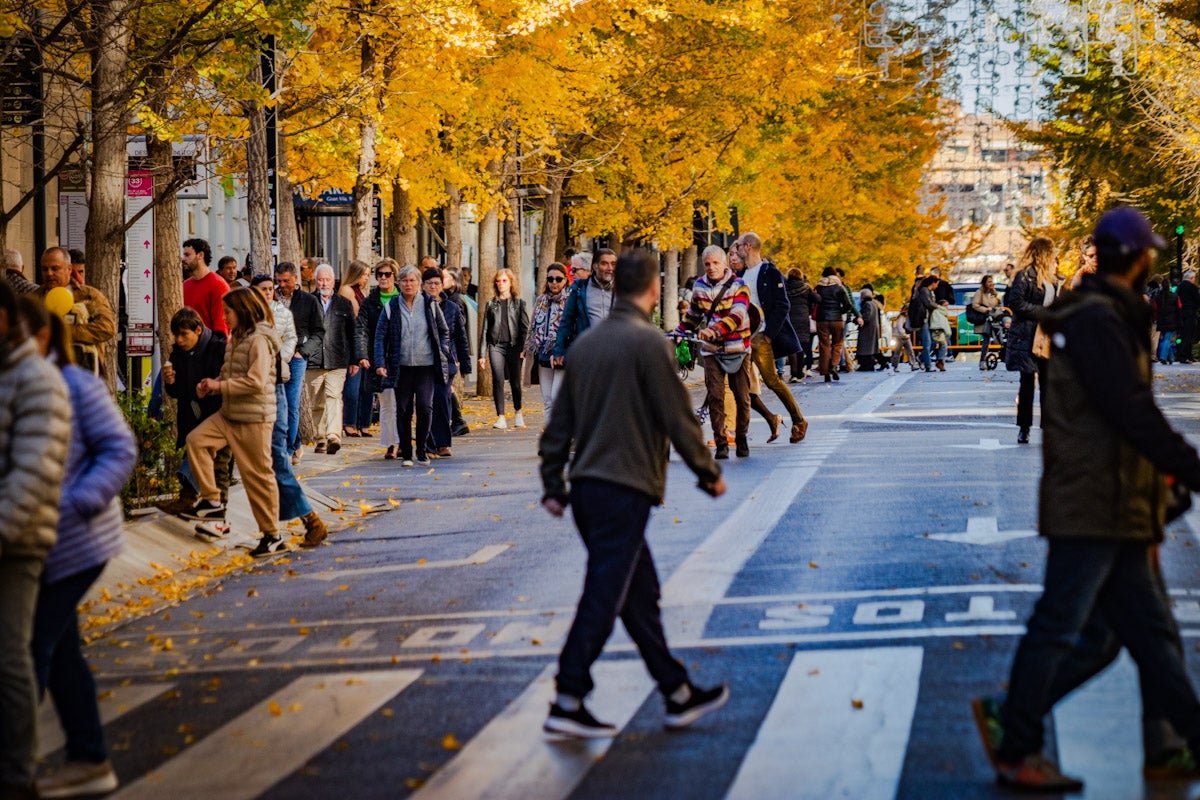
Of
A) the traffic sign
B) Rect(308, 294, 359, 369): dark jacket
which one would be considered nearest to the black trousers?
Rect(308, 294, 359, 369): dark jacket

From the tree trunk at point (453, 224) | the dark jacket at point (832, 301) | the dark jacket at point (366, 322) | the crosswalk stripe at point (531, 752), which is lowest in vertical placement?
the crosswalk stripe at point (531, 752)

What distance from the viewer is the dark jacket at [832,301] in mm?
37906

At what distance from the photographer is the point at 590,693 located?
8.37 metres

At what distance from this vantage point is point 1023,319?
1859cm

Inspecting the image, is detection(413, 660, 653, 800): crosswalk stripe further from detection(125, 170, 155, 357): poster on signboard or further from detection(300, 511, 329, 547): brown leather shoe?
detection(125, 170, 155, 357): poster on signboard

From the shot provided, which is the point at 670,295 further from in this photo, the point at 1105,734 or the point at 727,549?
the point at 1105,734

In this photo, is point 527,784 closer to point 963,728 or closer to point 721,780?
point 721,780

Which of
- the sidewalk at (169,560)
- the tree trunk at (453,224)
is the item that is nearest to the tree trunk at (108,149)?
the sidewalk at (169,560)

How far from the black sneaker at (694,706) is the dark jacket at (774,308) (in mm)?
13253

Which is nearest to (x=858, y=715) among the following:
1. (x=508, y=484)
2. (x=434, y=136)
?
(x=508, y=484)

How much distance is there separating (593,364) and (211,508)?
266 inches

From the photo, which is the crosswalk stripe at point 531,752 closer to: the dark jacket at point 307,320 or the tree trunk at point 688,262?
the dark jacket at point 307,320

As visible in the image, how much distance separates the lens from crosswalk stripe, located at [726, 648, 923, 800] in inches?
265

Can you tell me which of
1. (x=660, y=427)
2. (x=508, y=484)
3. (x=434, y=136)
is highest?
(x=434, y=136)
